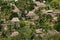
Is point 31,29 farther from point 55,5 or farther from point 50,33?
point 55,5

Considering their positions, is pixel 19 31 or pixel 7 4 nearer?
pixel 19 31

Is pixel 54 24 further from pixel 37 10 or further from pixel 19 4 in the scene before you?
pixel 19 4

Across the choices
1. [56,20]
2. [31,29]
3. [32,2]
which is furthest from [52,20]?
[32,2]

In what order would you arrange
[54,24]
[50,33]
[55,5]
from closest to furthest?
1. [50,33]
2. [54,24]
3. [55,5]

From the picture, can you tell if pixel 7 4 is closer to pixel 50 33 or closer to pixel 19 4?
pixel 19 4

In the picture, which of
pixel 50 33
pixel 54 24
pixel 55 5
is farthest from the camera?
pixel 55 5

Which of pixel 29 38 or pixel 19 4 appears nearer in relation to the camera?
pixel 29 38

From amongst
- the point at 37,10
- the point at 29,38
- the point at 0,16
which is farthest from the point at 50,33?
the point at 0,16
